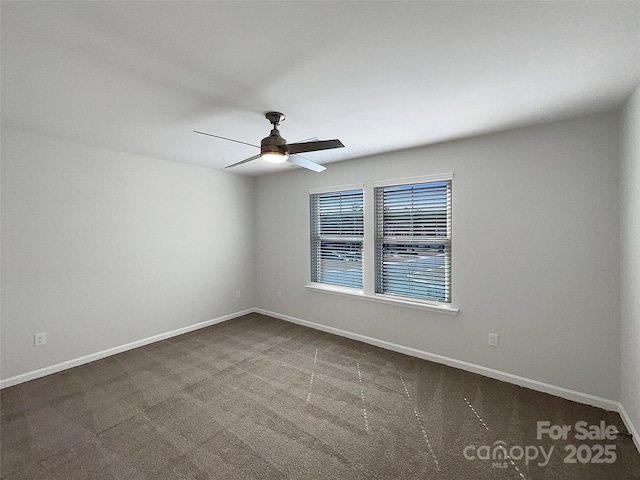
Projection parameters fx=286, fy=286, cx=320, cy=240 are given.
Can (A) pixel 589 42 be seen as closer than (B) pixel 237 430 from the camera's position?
Yes

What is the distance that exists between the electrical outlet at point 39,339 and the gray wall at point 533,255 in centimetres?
374

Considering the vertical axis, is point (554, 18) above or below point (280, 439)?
above

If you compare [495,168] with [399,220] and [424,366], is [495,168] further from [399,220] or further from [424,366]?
[424,366]

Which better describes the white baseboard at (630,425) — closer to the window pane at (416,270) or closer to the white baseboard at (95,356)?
the window pane at (416,270)

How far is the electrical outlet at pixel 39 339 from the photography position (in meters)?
2.95

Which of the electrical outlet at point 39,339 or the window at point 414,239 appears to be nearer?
the electrical outlet at point 39,339

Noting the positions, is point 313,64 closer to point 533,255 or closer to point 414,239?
point 414,239

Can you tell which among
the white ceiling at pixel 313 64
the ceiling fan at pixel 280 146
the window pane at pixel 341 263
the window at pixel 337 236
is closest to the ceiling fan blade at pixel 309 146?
the ceiling fan at pixel 280 146

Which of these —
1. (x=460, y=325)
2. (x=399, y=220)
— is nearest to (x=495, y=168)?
(x=399, y=220)

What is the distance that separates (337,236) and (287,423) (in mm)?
2582

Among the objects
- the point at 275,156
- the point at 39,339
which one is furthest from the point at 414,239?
the point at 39,339

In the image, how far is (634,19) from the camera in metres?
1.32

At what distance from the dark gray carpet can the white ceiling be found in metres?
2.48

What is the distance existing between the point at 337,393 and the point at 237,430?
0.93 m
